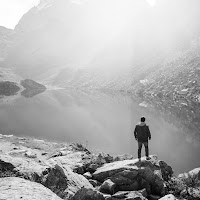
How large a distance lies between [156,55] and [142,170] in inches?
4431

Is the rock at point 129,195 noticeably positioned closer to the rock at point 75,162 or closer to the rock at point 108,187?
the rock at point 108,187

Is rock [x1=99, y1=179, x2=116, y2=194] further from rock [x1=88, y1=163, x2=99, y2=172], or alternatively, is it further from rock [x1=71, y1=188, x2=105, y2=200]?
rock [x1=71, y1=188, x2=105, y2=200]

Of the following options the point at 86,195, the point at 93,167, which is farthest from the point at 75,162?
the point at 86,195

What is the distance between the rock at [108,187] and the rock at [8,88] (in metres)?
97.4

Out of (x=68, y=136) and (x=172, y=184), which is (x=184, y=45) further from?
(x=172, y=184)

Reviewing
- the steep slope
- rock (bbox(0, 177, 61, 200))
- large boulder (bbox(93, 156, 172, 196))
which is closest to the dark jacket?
large boulder (bbox(93, 156, 172, 196))

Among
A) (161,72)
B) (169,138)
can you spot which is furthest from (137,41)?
(169,138)

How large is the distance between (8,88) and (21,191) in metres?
108

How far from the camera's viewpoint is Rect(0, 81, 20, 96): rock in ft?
340

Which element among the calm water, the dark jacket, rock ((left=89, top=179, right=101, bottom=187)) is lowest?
rock ((left=89, top=179, right=101, bottom=187))

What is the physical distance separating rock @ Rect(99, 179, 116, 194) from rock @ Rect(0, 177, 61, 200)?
18.1 feet

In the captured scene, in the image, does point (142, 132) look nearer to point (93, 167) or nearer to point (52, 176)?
point (93, 167)

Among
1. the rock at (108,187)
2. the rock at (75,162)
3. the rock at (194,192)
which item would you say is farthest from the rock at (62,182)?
the rock at (194,192)

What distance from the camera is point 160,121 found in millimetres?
42906
